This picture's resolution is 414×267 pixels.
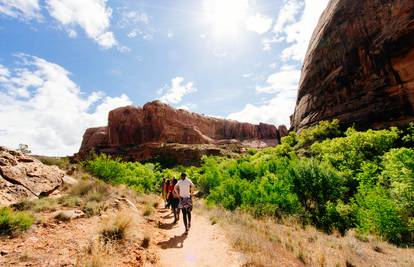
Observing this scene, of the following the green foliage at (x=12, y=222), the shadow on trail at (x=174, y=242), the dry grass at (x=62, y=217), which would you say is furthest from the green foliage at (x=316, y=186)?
the green foliage at (x=12, y=222)

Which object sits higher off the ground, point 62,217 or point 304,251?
point 62,217

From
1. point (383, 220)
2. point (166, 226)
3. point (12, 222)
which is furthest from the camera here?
point (383, 220)

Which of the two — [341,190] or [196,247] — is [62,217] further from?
[341,190]

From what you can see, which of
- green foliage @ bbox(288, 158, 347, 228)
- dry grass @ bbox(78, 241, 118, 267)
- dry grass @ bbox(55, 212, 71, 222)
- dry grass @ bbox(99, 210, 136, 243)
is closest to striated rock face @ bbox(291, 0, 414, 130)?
green foliage @ bbox(288, 158, 347, 228)

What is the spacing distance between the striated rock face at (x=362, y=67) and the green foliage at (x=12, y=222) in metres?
31.7

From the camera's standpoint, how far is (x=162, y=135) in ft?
222

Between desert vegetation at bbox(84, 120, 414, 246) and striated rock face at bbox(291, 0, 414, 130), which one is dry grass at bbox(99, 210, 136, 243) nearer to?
desert vegetation at bbox(84, 120, 414, 246)

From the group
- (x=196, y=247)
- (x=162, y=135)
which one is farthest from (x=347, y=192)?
(x=162, y=135)

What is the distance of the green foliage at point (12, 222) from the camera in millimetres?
6387

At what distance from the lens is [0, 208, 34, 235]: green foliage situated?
6.39 meters

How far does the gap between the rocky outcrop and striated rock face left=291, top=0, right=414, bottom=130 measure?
3097 cm

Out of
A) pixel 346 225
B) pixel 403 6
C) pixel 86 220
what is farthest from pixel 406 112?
pixel 86 220

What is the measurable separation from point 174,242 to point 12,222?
4.43 meters

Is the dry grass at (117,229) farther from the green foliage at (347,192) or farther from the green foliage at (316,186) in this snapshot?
the green foliage at (316,186)
